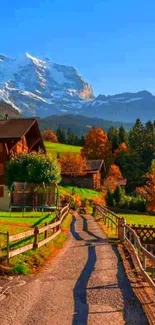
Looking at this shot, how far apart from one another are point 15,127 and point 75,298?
46.0 m

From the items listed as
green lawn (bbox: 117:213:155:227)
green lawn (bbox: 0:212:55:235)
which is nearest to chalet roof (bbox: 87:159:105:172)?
green lawn (bbox: 117:213:155:227)

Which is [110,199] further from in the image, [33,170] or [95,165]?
[95,165]

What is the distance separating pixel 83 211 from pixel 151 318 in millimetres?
51864

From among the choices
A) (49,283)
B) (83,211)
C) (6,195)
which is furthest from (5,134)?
(49,283)

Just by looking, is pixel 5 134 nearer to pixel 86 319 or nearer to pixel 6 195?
pixel 6 195

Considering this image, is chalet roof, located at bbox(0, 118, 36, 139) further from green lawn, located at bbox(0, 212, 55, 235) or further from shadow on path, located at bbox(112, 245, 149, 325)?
shadow on path, located at bbox(112, 245, 149, 325)

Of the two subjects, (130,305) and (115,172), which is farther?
(115,172)

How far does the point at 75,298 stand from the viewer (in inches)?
461

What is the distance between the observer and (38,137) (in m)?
62.4

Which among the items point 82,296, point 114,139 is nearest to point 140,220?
point 82,296

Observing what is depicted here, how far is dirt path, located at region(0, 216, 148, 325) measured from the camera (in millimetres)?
9953

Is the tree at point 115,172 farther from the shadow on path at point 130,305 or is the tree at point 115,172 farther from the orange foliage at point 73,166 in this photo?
the shadow on path at point 130,305

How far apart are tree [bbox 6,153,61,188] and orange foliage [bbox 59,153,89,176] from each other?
169 feet

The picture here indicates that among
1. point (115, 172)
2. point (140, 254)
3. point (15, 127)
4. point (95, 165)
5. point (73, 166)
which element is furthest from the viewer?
point (115, 172)
